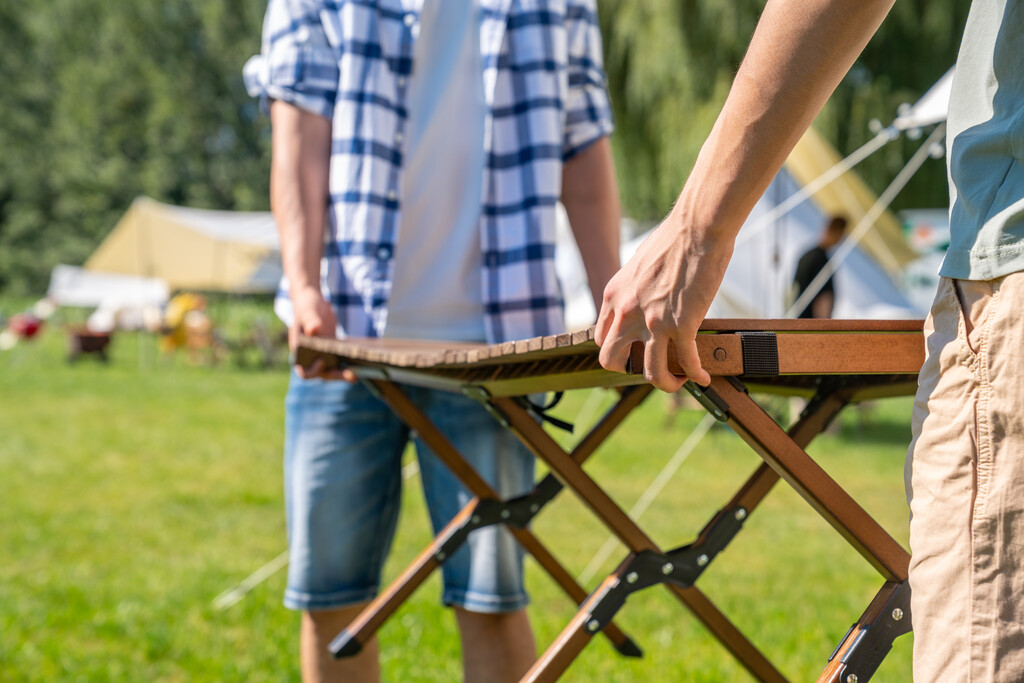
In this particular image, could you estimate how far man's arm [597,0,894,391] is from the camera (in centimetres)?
75

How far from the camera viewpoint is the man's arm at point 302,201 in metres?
1.56

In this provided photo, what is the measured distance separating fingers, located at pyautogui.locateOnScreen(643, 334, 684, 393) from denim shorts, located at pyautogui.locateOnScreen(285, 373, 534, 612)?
805mm

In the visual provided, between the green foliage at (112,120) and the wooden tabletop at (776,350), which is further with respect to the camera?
the green foliage at (112,120)

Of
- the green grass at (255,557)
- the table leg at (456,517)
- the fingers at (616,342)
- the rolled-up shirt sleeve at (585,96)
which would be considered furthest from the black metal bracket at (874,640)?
the green grass at (255,557)

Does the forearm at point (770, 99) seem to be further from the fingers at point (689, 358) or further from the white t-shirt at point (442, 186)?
the white t-shirt at point (442, 186)

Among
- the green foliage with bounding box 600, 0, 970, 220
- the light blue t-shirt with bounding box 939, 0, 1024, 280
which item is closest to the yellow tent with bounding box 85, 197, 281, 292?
the green foliage with bounding box 600, 0, 970, 220

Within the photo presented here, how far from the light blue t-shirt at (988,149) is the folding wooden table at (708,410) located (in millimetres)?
151

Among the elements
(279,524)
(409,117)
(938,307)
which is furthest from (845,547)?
(938,307)

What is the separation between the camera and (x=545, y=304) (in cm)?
167

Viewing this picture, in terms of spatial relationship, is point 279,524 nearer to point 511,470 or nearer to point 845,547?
point 845,547

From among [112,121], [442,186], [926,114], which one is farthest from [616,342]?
[112,121]

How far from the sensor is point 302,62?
5.29ft

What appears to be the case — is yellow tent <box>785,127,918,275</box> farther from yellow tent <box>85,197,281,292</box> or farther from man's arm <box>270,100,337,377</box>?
yellow tent <box>85,197,281,292</box>

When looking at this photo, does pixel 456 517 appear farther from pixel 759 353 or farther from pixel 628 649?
pixel 759 353
